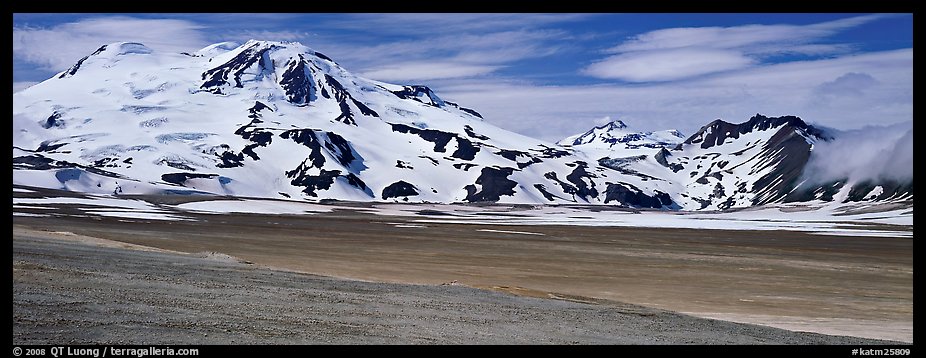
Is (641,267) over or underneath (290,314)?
underneath

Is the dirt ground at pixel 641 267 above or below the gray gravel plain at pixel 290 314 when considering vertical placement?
below

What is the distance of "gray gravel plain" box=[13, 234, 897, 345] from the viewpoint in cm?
1645

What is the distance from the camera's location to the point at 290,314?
19.5 metres

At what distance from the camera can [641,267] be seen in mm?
47406

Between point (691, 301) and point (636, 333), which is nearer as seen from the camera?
point (636, 333)

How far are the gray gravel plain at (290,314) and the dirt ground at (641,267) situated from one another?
14.1 ft

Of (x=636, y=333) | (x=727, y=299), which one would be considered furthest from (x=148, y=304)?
(x=727, y=299)

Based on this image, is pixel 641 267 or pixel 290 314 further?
pixel 641 267

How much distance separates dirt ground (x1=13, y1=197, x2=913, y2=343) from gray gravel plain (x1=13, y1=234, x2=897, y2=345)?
14.1ft

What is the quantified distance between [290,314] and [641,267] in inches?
1225

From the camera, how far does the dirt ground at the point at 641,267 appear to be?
30.7 metres

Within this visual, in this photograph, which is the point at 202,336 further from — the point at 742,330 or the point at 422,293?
the point at 742,330

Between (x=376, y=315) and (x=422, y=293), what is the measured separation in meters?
6.06

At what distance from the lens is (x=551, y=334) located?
63.0 feet
